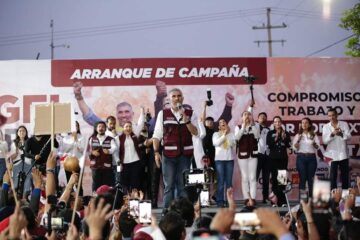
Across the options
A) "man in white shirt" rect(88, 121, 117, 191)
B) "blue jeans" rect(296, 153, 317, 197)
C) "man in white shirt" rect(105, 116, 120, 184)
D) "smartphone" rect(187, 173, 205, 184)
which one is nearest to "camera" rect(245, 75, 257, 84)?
"blue jeans" rect(296, 153, 317, 197)

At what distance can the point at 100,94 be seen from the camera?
47.5 ft

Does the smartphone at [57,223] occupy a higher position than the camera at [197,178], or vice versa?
the camera at [197,178]

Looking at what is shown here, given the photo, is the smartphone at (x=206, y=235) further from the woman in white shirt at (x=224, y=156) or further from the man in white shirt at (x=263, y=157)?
the man in white shirt at (x=263, y=157)

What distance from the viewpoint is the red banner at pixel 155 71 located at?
14500 millimetres

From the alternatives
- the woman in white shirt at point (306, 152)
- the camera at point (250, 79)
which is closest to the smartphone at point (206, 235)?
the woman in white shirt at point (306, 152)

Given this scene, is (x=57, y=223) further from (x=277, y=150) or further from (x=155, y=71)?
(x=155, y=71)

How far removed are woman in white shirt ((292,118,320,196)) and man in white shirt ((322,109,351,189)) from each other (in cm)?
25

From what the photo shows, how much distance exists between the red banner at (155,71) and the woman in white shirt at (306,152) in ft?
6.06

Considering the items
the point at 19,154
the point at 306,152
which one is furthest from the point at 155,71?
the point at 306,152

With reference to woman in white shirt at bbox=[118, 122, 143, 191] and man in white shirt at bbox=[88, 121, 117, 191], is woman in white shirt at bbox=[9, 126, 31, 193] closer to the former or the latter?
man in white shirt at bbox=[88, 121, 117, 191]

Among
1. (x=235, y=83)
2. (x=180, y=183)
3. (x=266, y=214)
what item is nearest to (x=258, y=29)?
(x=235, y=83)

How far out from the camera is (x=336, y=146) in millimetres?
13156

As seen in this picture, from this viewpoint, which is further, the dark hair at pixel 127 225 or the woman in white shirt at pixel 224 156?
the woman in white shirt at pixel 224 156

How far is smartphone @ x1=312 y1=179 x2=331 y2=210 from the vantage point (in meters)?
3.26
